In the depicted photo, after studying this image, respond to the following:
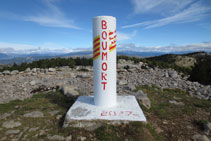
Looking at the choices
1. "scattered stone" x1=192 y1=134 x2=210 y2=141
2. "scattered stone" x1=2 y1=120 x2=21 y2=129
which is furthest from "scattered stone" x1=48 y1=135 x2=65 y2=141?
"scattered stone" x1=192 y1=134 x2=210 y2=141

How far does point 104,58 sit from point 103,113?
2.03 metres

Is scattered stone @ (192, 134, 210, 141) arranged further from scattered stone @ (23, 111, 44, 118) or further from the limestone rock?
the limestone rock

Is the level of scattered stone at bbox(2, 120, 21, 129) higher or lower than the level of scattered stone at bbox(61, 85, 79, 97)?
lower

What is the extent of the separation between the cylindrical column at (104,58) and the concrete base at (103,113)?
379 mm

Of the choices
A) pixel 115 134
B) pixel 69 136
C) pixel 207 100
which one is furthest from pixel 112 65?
pixel 207 100

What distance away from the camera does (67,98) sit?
8.03 metres

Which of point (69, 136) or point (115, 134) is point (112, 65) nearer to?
point (115, 134)

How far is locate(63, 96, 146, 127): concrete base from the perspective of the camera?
502 centimetres

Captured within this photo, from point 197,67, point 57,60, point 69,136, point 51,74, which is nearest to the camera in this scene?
point 69,136

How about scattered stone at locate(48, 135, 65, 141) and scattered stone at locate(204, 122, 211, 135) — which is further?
scattered stone at locate(204, 122, 211, 135)

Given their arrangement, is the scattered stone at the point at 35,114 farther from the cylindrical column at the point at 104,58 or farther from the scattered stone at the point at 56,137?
the cylindrical column at the point at 104,58

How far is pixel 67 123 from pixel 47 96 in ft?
13.0

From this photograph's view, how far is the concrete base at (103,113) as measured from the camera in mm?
5020

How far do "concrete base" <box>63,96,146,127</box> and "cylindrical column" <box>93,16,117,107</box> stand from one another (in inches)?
14.9
